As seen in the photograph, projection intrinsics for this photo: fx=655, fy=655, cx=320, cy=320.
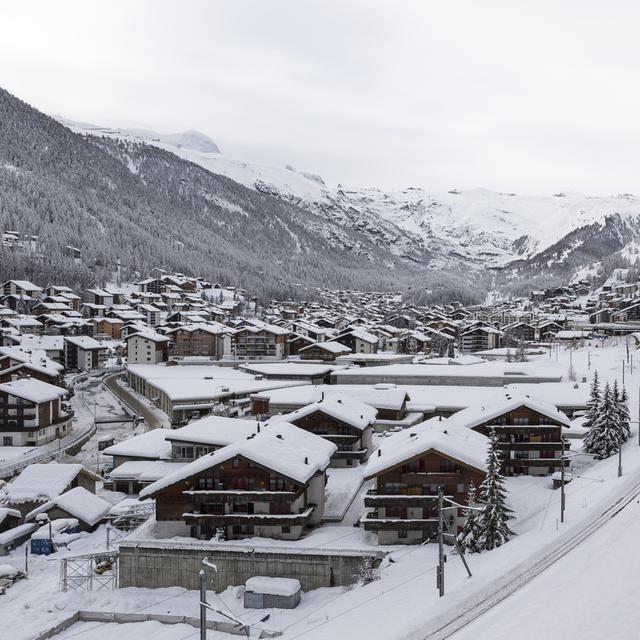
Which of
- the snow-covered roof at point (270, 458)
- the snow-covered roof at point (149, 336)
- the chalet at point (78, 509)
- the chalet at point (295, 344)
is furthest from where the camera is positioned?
the chalet at point (295, 344)

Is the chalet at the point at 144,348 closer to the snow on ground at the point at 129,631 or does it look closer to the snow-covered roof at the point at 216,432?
the snow-covered roof at the point at 216,432

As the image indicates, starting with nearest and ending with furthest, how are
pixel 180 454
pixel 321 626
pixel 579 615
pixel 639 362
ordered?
pixel 579 615 < pixel 321 626 < pixel 180 454 < pixel 639 362

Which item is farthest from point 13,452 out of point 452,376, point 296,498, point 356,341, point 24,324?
point 356,341

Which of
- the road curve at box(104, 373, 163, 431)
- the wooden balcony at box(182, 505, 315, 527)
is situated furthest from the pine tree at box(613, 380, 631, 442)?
the road curve at box(104, 373, 163, 431)

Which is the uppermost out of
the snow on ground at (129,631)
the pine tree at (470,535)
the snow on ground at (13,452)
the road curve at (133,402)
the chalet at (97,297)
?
the chalet at (97,297)

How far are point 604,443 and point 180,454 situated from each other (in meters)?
29.3

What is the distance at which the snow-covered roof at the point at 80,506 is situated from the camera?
40344 mm

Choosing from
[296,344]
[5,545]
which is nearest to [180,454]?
[5,545]

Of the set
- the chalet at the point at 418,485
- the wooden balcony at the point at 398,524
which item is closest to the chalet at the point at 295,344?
the chalet at the point at 418,485

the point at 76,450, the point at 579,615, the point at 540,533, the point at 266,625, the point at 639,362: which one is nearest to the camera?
the point at 579,615

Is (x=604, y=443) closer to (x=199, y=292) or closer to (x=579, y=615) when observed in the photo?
(x=579, y=615)

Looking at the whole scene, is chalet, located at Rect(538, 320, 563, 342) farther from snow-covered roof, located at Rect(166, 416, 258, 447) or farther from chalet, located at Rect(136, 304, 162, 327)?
snow-covered roof, located at Rect(166, 416, 258, 447)

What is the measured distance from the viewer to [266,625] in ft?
91.8

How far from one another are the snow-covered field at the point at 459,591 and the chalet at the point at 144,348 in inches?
2893
